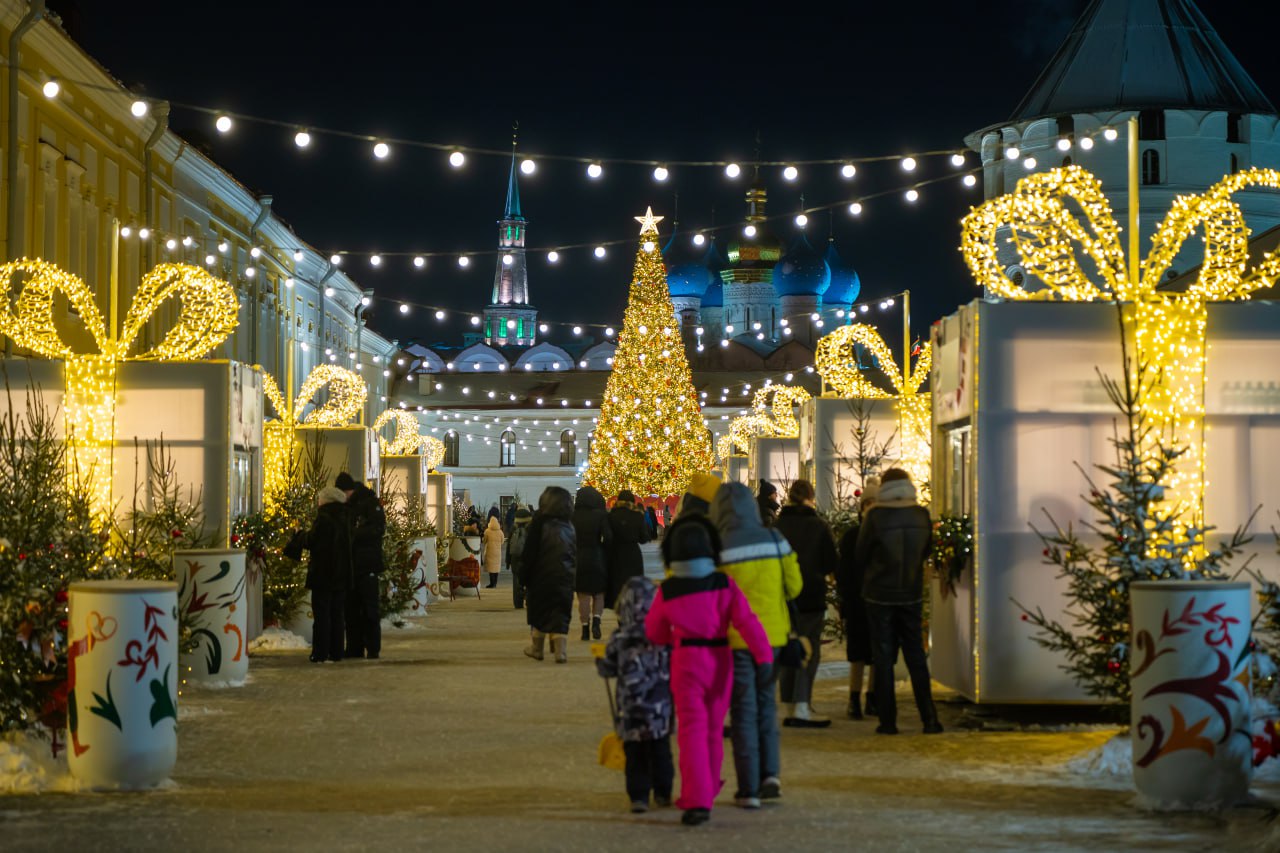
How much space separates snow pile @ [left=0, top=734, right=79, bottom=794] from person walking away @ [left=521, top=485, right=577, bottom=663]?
26.0 ft

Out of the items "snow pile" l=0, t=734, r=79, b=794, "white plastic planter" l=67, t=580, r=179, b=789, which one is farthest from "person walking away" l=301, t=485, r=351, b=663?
"white plastic planter" l=67, t=580, r=179, b=789

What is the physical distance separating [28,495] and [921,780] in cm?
584

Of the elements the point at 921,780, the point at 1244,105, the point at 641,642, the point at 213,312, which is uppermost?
the point at 1244,105

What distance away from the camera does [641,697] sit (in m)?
9.94

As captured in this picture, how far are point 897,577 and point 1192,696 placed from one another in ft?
11.8

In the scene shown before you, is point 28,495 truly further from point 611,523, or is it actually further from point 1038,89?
point 1038,89

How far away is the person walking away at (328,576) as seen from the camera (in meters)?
19.3

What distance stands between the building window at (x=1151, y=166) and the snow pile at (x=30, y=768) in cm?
6952

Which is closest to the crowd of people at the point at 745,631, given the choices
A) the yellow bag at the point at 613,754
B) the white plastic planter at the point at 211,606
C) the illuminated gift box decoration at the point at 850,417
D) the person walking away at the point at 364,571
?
the yellow bag at the point at 613,754

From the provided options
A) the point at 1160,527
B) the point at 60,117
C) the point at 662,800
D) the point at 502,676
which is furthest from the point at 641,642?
the point at 60,117

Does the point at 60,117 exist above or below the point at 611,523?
above

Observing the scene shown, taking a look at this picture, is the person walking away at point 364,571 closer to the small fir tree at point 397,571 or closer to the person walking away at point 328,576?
the person walking away at point 328,576

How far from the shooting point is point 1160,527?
11992mm

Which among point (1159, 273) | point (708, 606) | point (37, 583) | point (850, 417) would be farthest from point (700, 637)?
point (850, 417)
